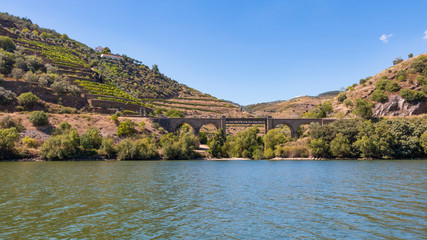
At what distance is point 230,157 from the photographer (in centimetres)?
7044

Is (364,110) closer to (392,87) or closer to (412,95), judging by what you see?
(412,95)

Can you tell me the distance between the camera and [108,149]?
5962 centimetres

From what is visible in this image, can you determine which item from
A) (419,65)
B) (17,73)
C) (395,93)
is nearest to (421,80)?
(395,93)

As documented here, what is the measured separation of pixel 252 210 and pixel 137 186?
38.3 ft

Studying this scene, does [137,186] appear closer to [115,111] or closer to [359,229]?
[359,229]

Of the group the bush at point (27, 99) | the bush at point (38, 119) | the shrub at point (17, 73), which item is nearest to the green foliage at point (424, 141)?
the bush at point (38, 119)

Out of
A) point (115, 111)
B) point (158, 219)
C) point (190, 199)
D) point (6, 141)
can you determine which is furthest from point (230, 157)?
point (158, 219)

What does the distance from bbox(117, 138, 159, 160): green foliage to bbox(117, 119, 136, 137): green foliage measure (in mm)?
4642

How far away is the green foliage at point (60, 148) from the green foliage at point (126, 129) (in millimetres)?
10543

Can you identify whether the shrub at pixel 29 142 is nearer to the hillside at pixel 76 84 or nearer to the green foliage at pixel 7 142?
the green foliage at pixel 7 142

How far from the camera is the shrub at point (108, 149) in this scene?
59.6 m

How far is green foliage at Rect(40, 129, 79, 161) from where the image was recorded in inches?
2159

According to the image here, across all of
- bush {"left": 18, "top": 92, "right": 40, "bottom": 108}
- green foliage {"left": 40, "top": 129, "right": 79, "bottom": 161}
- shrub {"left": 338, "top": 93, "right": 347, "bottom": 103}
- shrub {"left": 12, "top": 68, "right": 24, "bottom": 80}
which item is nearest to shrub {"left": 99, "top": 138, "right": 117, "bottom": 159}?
green foliage {"left": 40, "top": 129, "right": 79, "bottom": 161}

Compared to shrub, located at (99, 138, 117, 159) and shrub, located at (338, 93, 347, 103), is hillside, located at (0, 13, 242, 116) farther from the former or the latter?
shrub, located at (338, 93, 347, 103)
